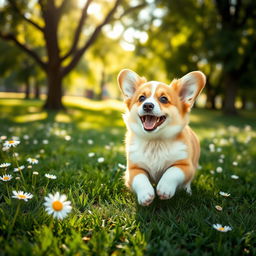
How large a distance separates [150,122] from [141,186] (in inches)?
25.1

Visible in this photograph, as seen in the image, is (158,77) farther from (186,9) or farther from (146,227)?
(146,227)

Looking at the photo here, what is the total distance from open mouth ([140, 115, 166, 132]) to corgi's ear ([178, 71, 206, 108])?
0.40 metres

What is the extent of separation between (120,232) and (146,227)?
0.23 meters

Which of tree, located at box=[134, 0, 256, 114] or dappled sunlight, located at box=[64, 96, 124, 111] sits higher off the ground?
tree, located at box=[134, 0, 256, 114]

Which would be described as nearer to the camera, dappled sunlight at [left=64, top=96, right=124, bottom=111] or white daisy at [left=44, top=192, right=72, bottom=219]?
white daisy at [left=44, top=192, right=72, bottom=219]

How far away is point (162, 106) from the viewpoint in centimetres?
252

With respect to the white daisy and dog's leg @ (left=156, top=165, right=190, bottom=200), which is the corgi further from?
the white daisy

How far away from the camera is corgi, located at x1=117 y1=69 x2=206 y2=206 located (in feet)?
8.10

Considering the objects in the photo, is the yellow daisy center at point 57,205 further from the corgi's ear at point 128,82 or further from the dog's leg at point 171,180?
the corgi's ear at point 128,82

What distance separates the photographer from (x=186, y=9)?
13547mm

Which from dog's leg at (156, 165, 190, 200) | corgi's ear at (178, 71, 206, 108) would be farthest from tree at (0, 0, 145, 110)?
dog's leg at (156, 165, 190, 200)

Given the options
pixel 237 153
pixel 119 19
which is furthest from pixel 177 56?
pixel 237 153

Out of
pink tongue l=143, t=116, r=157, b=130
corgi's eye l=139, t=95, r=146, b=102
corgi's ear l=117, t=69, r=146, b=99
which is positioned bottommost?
pink tongue l=143, t=116, r=157, b=130

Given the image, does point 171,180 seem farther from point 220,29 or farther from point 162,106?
point 220,29
